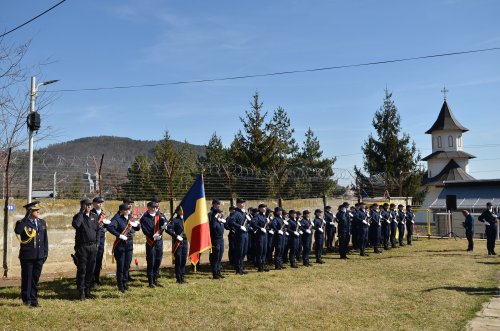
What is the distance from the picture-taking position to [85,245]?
9.32m

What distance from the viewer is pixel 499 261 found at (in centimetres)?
1563

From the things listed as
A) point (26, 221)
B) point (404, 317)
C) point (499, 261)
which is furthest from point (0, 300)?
point (499, 261)

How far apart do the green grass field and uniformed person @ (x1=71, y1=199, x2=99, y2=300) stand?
0.34 m

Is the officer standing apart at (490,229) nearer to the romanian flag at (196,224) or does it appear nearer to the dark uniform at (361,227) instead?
the dark uniform at (361,227)

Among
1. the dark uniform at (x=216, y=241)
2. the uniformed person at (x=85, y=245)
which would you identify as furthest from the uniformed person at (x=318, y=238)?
the uniformed person at (x=85, y=245)

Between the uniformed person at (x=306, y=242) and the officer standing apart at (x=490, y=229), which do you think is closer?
the uniformed person at (x=306, y=242)

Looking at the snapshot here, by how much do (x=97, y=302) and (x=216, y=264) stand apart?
377 centimetres

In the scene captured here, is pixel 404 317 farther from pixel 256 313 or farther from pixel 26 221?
pixel 26 221

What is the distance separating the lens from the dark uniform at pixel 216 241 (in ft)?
39.9

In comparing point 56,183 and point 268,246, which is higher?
point 56,183

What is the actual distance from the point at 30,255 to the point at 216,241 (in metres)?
4.86

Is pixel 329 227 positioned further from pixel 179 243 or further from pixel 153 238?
pixel 153 238

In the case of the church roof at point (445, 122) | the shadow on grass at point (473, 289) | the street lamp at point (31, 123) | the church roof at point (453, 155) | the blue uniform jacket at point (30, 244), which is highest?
the church roof at point (445, 122)

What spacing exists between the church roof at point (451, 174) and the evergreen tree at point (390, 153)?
21782 mm
